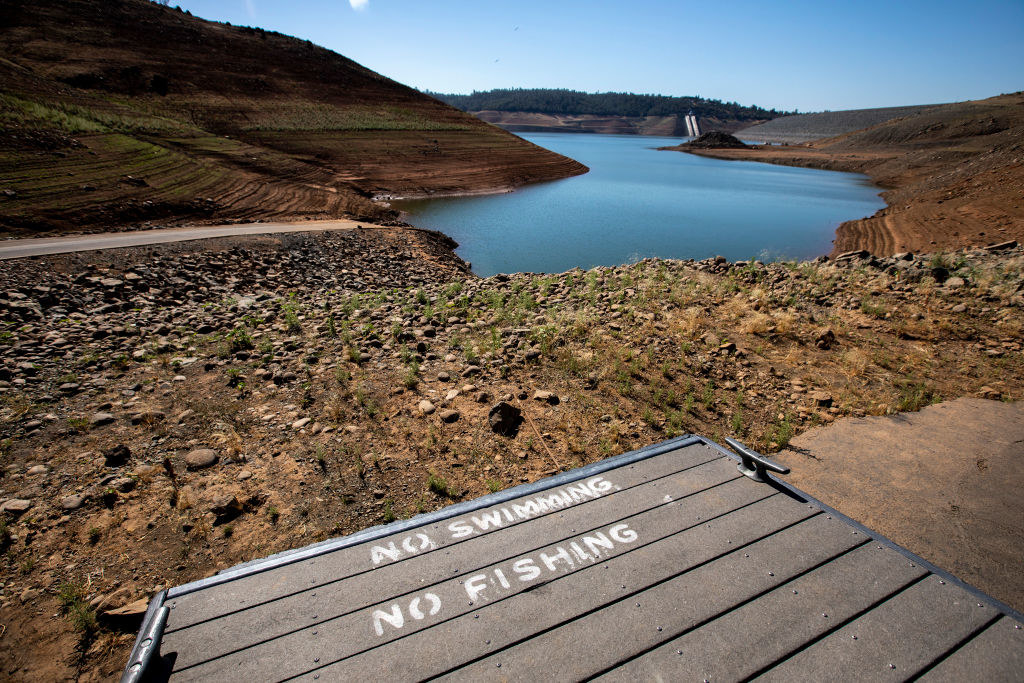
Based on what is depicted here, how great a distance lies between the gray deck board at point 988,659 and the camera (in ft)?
7.59

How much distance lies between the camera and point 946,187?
30094 millimetres

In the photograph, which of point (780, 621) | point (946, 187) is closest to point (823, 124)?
point (946, 187)

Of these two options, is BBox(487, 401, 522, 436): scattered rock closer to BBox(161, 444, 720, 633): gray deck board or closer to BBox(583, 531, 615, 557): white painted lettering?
BBox(161, 444, 720, 633): gray deck board

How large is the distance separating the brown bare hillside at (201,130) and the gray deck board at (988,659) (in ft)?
71.7

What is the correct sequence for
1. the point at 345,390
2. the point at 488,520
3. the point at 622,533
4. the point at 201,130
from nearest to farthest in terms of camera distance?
the point at 622,533 → the point at 488,520 → the point at 345,390 → the point at 201,130

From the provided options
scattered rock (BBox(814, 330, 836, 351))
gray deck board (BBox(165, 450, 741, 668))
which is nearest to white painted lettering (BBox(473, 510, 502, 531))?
gray deck board (BBox(165, 450, 741, 668))

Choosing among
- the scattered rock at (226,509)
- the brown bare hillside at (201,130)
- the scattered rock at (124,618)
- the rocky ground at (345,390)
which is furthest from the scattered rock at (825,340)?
the brown bare hillside at (201,130)

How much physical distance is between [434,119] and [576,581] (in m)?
58.7

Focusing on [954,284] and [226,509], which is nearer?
[226,509]

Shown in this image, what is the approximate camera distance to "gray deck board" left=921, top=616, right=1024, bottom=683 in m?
2.31

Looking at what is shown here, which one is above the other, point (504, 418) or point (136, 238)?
point (136, 238)

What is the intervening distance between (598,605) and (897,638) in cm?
157

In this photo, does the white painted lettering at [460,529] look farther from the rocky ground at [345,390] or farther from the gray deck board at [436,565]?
the rocky ground at [345,390]

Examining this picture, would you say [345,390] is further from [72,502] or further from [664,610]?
[664,610]
